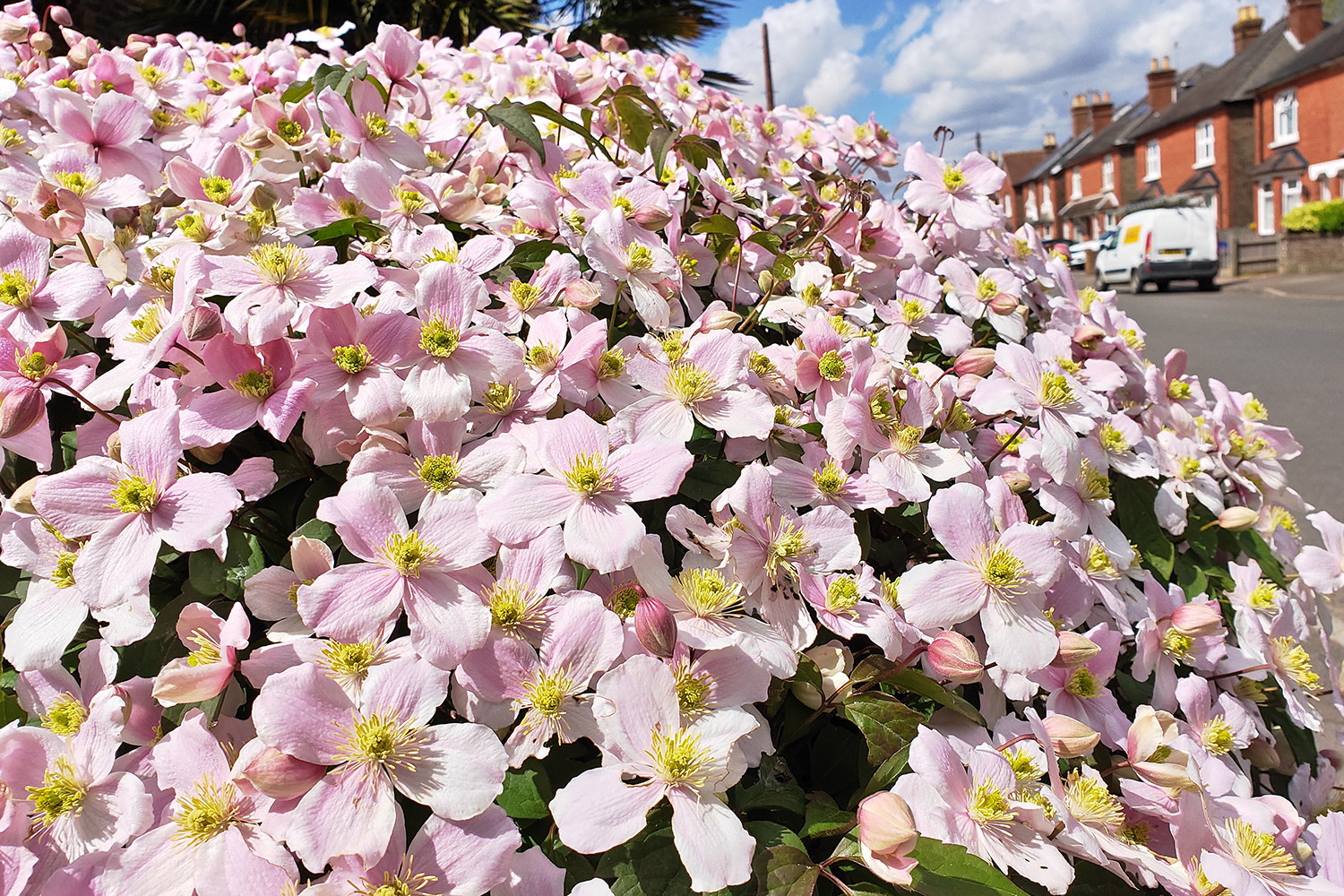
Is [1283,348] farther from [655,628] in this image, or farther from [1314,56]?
[1314,56]

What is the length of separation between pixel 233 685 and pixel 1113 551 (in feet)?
2.95

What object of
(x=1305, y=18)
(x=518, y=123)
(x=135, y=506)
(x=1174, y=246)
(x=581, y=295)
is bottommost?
(x=1174, y=246)

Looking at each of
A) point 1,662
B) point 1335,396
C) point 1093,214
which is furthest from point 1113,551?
point 1093,214

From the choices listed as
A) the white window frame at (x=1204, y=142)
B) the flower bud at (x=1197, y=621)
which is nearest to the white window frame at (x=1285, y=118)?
the white window frame at (x=1204, y=142)

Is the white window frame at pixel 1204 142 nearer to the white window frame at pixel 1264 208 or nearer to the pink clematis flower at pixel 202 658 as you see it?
the white window frame at pixel 1264 208

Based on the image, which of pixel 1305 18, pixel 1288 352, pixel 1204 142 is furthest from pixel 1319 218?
pixel 1305 18

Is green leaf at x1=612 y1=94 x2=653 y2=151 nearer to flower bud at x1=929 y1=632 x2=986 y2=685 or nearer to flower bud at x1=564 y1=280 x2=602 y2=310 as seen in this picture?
flower bud at x1=564 y1=280 x2=602 y2=310

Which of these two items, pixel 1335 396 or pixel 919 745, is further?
pixel 1335 396

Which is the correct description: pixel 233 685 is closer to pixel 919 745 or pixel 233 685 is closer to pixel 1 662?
pixel 1 662

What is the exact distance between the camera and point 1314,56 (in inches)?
845

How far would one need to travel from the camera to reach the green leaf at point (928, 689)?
76 centimetres

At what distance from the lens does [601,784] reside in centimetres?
63

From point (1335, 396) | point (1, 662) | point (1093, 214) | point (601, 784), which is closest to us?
point (601, 784)

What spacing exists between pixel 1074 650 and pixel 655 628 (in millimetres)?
423
